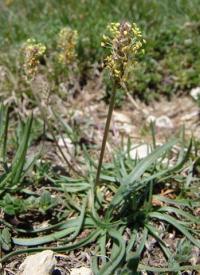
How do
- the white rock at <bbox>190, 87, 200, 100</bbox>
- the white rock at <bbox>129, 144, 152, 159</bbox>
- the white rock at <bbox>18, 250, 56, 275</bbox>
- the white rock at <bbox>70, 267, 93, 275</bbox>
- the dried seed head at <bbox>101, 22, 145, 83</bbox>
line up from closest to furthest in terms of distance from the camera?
the dried seed head at <bbox>101, 22, 145, 83</bbox> → the white rock at <bbox>18, 250, 56, 275</bbox> → the white rock at <bbox>70, 267, 93, 275</bbox> → the white rock at <bbox>129, 144, 152, 159</bbox> → the white rock at <bbox>190, 87, 200, 100</bbox>

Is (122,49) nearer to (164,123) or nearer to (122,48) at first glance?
(122,48)

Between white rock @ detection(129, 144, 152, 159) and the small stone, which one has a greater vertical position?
the small stone

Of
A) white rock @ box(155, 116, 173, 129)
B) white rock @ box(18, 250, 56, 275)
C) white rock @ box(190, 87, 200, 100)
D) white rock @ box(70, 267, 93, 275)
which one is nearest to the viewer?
white rock @ box(18, 250, 56, 275)

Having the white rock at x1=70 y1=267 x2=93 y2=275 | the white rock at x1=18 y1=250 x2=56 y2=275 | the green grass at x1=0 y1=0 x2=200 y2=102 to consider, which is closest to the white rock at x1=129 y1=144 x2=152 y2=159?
the green grass at x1=0 y1=0 x2=200 y2=102

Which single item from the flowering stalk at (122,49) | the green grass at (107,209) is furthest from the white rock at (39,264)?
the flowering stalk at (122,49)

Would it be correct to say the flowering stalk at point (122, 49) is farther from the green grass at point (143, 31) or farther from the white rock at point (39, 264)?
the green grass at point (143, 31)

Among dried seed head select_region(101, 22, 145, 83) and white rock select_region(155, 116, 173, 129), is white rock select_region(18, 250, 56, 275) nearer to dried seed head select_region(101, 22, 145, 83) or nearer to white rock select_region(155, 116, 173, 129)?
dried seed head select_region(101, 22, 145, 83)

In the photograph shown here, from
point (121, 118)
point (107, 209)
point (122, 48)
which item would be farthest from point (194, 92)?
point (122, 48)
